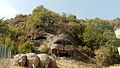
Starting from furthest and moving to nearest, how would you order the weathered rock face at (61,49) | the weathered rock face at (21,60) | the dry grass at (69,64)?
1. the weathered rock face at (61,49)
2. the dry grass at (69,64)
3. the weathered rock face at (21,60)

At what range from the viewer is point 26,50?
2667 cm

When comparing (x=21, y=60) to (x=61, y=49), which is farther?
(x=61, y=49)

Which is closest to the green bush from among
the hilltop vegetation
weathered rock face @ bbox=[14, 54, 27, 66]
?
the hilltop vegetation

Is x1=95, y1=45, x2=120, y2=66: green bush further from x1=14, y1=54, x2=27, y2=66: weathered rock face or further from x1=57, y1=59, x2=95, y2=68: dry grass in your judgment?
x1=14, y1=54, x2=27, y2=66: weathered rock face

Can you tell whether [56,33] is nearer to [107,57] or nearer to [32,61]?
[107,57]

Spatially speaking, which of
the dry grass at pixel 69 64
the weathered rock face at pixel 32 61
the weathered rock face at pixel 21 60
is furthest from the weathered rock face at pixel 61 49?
the weathered rock face at pixel 21 60

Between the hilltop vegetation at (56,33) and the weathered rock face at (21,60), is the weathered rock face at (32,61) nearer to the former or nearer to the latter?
the weathered rock face at (21,60)

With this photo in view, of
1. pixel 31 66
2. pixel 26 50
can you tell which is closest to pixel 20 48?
pixel 26 50

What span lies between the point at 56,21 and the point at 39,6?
7.65 m

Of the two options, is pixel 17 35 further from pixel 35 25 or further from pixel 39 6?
pixel 39 6

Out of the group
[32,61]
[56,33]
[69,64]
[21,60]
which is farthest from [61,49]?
[21,60]

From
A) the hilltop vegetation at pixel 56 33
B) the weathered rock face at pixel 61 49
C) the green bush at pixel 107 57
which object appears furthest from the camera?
the weathered rock face at pixel 61 49

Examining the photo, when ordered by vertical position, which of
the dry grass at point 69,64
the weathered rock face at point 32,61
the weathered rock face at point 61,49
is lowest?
the dry grass at point 69,64

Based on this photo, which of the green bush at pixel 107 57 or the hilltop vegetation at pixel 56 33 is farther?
the hilltop vegetation at pixel 56 33
